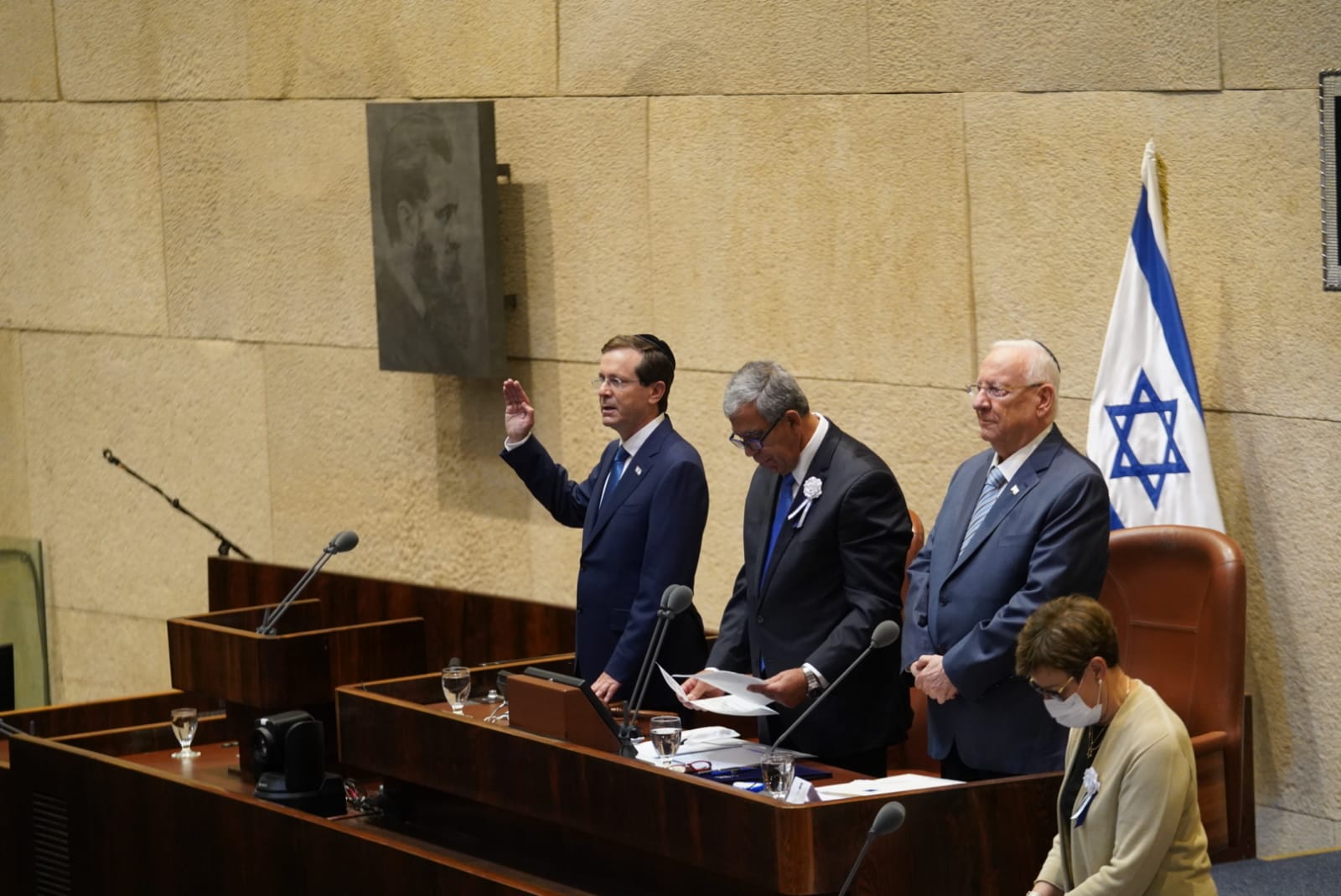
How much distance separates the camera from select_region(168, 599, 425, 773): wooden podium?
480 centimetres

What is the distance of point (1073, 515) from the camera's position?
143 inches

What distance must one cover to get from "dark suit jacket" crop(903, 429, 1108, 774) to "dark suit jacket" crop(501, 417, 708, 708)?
0.73 m

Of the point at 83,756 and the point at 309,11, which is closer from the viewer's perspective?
the point at 83,756

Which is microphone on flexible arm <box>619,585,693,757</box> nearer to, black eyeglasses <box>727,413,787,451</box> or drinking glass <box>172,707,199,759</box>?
black eyeglasses <box>727,413,787,451</box>

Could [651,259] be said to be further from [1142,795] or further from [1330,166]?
[1142,795]

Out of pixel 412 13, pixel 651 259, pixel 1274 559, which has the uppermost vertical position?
pixel 412 13

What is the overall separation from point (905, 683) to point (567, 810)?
2.62 feet

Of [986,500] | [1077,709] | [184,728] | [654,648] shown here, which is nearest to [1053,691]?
[1077,709]

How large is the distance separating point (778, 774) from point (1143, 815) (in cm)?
67

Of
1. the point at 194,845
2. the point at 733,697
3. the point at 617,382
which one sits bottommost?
the point at 194,845

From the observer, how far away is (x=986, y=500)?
3.85m

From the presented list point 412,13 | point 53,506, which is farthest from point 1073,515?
point 53,506

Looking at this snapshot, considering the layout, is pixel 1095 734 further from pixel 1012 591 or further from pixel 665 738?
pixel 665 738

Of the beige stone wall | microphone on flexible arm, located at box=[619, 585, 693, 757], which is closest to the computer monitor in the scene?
microphone on flexible arm, located at box=[619, 585, 693, 757]
